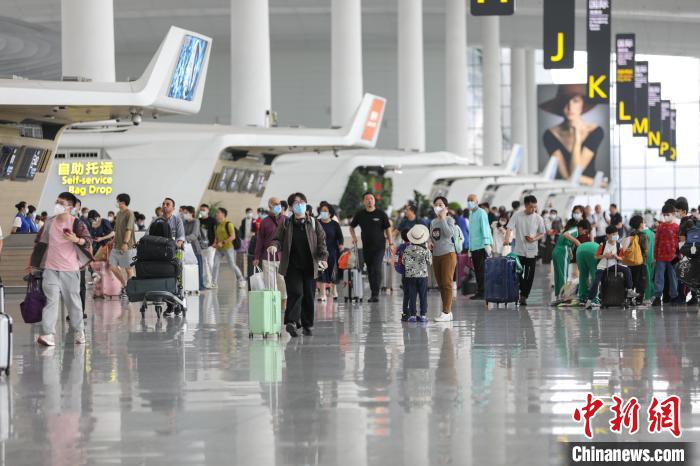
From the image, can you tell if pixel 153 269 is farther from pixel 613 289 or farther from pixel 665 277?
pixel 665 277

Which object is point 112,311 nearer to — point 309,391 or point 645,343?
point 645,343

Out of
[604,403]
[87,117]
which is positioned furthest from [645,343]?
[87,117]

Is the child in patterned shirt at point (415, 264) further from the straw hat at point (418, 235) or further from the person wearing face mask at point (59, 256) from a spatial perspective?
the person wearing face mask at point (59, 256)

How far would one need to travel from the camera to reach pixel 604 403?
777 centimetres

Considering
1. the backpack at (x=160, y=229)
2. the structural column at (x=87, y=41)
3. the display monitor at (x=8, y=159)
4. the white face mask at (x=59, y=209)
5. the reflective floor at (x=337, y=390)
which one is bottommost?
the reflective floor at (x=337, y=390)

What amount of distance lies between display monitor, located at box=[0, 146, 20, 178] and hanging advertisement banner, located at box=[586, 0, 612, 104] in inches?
462

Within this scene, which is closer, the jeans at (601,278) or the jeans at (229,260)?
the jeans at (601,278)

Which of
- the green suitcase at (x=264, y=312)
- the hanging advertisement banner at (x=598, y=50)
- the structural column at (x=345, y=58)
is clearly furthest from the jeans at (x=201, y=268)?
the structural column at (x=345, y=58)

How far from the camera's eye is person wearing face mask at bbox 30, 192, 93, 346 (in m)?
11.7

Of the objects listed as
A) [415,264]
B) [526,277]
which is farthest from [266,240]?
[526,277]

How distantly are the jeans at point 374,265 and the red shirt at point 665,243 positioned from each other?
3.76 m

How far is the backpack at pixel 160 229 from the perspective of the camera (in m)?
16.0

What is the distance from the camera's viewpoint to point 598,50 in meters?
25.3

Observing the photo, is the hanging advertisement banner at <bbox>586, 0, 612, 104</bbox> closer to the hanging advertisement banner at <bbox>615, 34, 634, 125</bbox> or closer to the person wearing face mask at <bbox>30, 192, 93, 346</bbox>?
the hanging advertisement banner at <bbox>615, 34, 634, 125</bbox>
